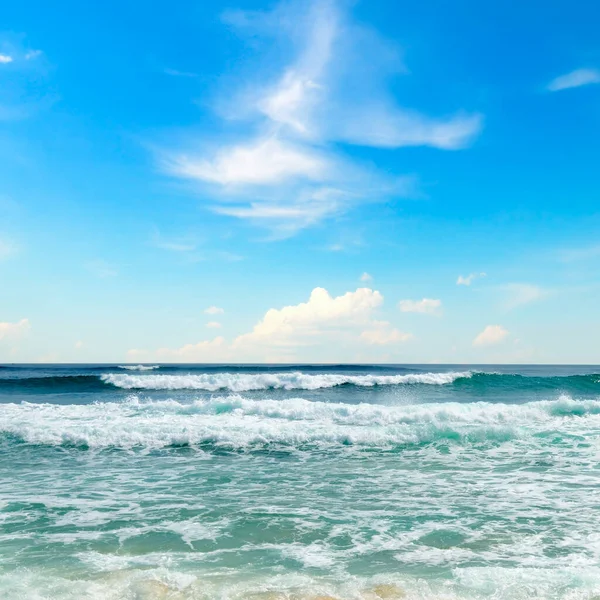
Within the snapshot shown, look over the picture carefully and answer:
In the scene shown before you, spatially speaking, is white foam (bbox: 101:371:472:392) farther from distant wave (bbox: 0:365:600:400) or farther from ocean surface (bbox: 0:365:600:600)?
ocean surface (bbox: 0:365:600:600)

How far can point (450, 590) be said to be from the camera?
5.67m

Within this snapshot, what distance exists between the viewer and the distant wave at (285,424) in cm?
1488

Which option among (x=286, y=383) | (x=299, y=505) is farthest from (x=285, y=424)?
(x=286, y=383)

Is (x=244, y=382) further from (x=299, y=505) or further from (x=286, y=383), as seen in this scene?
(x=299, y=505)

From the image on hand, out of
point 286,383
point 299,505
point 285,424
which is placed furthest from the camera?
point 286,383

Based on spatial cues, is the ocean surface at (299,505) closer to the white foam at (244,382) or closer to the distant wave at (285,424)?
the distant wave at (285,424)

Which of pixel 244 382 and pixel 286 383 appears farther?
pixel 286 383

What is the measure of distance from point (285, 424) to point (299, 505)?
26.7ft

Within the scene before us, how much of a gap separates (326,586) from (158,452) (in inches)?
356

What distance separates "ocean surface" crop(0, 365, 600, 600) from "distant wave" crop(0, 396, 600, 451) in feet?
0.33

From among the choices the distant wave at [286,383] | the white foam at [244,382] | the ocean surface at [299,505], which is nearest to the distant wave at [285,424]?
the ocean surface at [299,505]

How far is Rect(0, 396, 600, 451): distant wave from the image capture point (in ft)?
48.8

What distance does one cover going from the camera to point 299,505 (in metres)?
8.98

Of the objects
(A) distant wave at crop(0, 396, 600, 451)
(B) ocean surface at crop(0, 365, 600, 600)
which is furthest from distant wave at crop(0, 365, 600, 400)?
(B) ocean surface at crop(0, 365, 600, 600)
